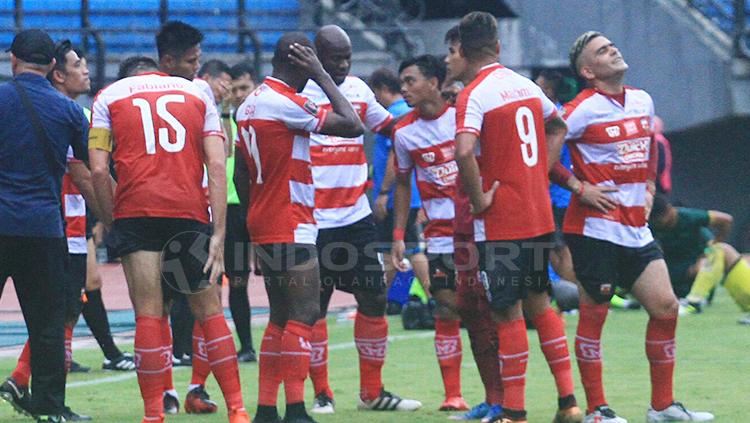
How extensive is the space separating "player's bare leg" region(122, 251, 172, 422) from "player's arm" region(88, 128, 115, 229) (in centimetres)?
37

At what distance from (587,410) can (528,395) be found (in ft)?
4.62

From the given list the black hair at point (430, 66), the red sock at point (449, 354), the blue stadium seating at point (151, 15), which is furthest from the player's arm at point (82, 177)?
the blue stadium seating at point (151, 15)

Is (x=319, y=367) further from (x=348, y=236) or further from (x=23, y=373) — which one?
(x=23, y=373)

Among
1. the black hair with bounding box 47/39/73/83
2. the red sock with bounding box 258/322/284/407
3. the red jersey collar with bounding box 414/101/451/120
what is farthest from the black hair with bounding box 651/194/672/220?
the black hair with bounding box 47/39/73/83

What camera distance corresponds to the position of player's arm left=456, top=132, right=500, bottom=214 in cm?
810

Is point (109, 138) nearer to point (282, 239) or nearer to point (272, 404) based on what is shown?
point (282, 239)

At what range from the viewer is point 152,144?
8.06 meters

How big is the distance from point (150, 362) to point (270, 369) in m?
0.88

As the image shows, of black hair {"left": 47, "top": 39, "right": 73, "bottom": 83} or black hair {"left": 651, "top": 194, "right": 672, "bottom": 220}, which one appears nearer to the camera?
black hair {"left": 47, "top": 39, "right": 73, "bottom": 83}

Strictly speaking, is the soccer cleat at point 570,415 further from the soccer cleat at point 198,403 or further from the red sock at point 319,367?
the soccer cleat at point 198,403

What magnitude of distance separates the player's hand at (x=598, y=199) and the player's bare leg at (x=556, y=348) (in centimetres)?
59

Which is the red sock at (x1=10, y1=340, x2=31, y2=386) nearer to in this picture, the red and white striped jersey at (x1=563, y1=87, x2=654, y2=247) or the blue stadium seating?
the red and white striped jersey at (x1=563, y1=87, x2=654, y2=247)

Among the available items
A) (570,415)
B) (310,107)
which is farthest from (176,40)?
(570,415)

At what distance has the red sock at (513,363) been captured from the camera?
27.1ft
